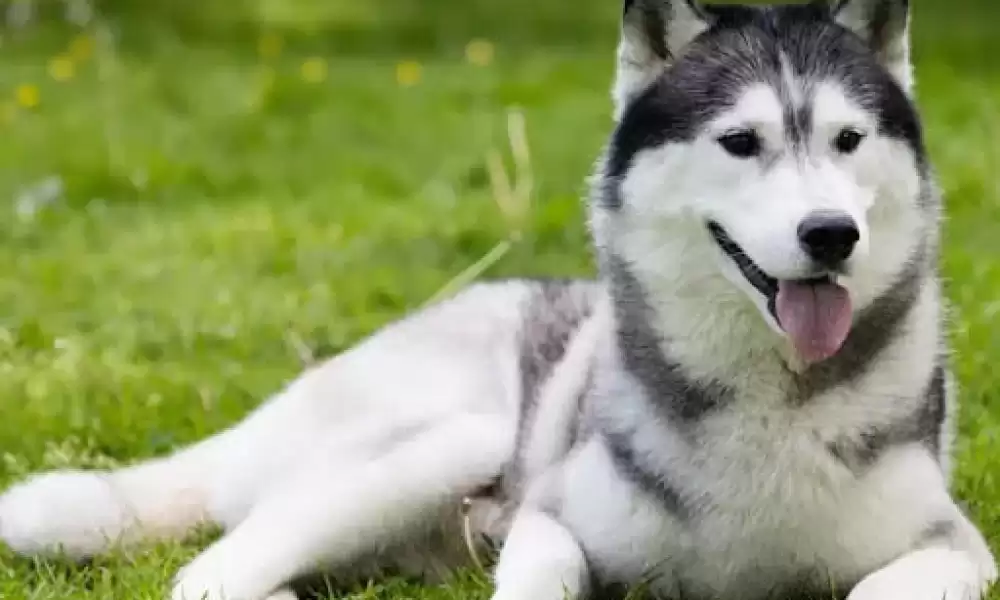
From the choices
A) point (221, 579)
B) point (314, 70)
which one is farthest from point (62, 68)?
point (221, 579)

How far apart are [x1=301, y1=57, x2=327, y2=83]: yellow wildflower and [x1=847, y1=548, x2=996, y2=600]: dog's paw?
29.9 feet

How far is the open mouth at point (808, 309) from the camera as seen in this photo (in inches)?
138

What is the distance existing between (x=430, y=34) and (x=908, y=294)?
11646 mm

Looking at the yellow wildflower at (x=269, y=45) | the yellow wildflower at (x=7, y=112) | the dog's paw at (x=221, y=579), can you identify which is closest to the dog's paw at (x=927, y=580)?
the dog's paw at (x=221, y=579)

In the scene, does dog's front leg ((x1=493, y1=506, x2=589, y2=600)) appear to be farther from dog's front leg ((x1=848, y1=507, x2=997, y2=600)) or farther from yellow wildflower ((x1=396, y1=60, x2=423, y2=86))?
yellow wildflower ((x1=396, y1=60, x2=423, y2=86))

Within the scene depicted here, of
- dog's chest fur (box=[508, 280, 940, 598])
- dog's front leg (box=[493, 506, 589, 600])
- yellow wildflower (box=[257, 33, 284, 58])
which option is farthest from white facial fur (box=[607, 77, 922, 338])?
yellow wildflower (box=[257, 33, 284, 58])

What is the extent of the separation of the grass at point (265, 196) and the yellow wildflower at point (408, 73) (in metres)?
0.03

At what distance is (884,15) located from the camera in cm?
380

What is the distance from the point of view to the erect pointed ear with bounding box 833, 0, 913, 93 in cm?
379

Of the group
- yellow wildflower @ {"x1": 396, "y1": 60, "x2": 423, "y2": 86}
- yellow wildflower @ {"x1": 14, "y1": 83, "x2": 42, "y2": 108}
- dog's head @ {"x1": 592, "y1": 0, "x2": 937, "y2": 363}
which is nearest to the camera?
dog's head @ {"x1": 592, "y1": 0, "x2": 937, "y2": 363}

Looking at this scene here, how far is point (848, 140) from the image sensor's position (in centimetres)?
353

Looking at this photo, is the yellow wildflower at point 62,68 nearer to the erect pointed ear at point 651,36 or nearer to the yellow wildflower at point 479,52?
the yellow wildflower at point 479,52

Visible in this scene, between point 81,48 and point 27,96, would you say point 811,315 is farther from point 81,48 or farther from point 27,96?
point 81,48

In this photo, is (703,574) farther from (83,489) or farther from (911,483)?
(83,489)
